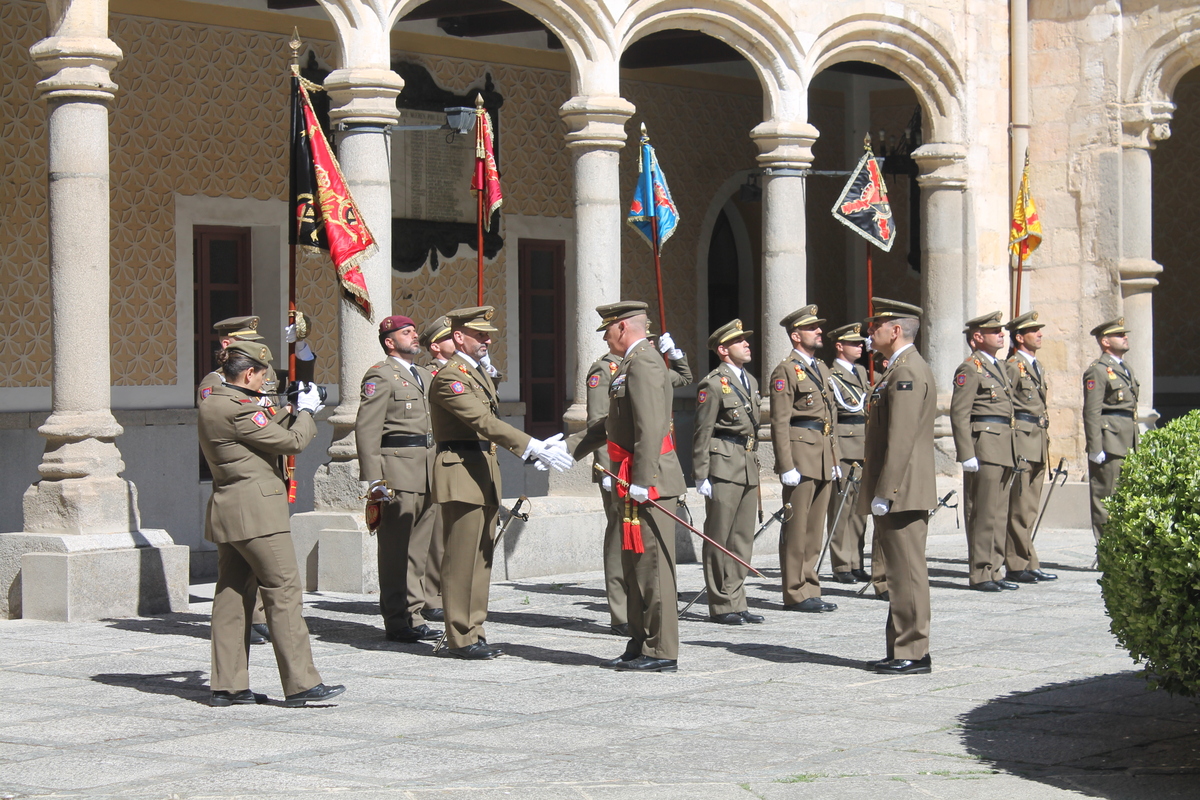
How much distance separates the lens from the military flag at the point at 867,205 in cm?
1203

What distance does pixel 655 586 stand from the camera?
692cm

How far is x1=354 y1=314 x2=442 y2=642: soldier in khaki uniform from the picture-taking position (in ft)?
26.2

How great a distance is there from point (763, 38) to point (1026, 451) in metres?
3.89

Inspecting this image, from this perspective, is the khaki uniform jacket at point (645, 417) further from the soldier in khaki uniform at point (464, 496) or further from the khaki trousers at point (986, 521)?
the khaki trousers at point (986, 521)

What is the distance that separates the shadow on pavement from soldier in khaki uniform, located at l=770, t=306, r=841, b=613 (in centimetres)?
256

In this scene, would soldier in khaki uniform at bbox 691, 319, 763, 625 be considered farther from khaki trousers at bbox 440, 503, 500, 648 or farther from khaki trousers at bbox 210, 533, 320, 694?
khaki trousers at bbox 210, 533, 320, 694

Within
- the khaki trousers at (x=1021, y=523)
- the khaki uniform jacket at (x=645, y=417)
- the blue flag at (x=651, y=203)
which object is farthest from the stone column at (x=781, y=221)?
the khaki uniform jacket at (x=645, y=417)

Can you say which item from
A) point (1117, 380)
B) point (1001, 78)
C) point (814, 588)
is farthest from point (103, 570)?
point (1001, 78)

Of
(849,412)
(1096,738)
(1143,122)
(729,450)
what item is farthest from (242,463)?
(1143,122)

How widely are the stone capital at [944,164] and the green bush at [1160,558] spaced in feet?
27.1

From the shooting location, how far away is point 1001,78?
13859mm

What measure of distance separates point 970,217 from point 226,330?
826 centimetres

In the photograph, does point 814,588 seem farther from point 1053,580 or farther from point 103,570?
point 103,570

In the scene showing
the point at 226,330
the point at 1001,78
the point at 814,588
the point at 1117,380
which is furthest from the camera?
the point at 1001,78
